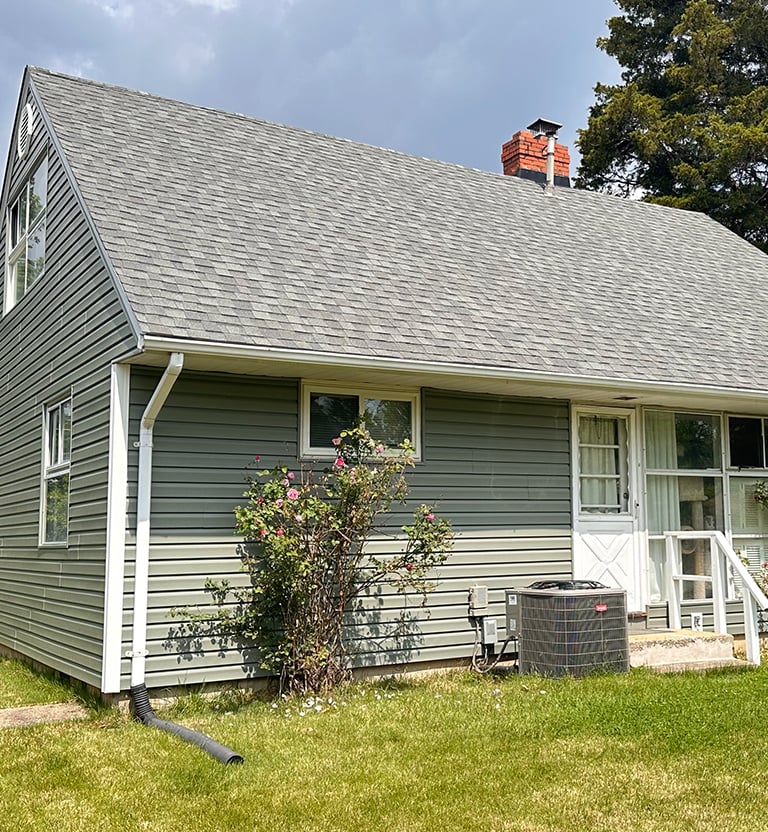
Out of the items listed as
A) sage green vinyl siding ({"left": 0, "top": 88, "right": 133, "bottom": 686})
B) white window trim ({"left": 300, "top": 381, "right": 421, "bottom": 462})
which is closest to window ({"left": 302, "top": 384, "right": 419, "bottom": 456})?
white window trim ({"left": 300, "top": 381, "right": 421, "bottom": 462})

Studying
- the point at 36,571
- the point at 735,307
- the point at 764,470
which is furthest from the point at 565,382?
the point at 36,571

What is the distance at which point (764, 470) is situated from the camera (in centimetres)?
1060

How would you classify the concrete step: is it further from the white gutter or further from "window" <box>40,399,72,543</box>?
"window" <box>40,399,72,543</box>

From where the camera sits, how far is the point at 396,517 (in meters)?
8.25

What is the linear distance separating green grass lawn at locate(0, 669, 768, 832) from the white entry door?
2079 millimetres

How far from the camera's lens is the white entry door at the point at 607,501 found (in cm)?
929

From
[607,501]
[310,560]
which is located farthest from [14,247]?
[607,501]

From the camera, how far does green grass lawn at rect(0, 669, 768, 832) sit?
15.4ft

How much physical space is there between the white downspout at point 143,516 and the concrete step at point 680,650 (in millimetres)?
4133

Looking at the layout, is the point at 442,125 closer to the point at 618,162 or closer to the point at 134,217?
the point at 618,162

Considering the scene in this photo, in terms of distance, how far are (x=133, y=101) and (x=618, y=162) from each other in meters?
16.4

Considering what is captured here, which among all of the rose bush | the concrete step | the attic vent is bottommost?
the concrete step

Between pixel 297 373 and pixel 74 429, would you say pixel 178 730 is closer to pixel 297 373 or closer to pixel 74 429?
pixel 297 373

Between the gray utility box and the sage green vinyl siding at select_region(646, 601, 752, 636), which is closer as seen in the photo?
the gray utility box
